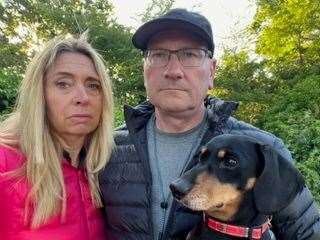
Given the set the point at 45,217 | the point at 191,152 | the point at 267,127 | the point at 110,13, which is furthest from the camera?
the point at 110,13

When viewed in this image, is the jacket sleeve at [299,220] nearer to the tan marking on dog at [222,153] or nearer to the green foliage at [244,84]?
the tan marking on dog at [222,153]

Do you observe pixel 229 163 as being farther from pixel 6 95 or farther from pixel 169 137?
pixel 6 95

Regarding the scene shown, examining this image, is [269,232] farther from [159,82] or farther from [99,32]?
[99,32]

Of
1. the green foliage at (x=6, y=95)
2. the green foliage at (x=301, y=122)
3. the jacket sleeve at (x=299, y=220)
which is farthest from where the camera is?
the green foliage at (x=301, y=122)

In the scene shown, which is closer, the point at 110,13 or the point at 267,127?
the point at 267,127

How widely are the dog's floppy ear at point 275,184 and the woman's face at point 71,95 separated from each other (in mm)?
1064

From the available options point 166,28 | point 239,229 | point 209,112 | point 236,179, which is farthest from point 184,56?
point 239,229

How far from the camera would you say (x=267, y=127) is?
57.1 feet

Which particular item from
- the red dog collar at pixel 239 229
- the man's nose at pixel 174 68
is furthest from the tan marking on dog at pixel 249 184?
the man's nose at pixel 174 68

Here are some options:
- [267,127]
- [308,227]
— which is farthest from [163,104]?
[267,127]

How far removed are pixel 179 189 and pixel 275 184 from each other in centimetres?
52

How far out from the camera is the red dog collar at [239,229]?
9.95 ft

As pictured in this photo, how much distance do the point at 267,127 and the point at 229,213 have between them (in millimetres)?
14610

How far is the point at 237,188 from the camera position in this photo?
3090 millimetres
